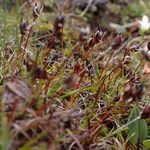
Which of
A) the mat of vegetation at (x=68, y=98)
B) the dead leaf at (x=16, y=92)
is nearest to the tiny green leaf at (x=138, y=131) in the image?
the mat of vegetation at (x=68, y=98)

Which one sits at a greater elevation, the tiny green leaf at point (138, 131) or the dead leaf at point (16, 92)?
the dead leaf at point (16, 92)

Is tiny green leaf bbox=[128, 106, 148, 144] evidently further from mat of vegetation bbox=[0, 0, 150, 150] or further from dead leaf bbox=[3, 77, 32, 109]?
dead leaf bbox=[3, 77, 32, 109]

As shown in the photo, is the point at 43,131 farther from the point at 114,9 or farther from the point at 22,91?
the point at 114,9

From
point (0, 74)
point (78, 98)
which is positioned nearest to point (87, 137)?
point (78, 98)

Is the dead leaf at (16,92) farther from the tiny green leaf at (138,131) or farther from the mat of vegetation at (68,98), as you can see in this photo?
the tiny green leaf at (138,131)

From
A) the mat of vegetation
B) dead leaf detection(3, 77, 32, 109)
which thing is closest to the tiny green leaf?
the mat of vegetation

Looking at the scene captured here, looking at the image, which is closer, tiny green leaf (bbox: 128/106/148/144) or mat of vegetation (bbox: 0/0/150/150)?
mat of vegetation (bbox: 0/0/150/150)

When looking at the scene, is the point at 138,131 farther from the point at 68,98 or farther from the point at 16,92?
the point at 16,92

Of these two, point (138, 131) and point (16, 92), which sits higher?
point (16, 92)

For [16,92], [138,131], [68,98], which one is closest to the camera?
[16,92]

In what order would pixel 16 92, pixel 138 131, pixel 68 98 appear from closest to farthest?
1. pixel 16 92
2. pixel 138 131
3. pixel 68 98

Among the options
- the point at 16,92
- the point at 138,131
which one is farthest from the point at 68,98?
the point at 16,92
